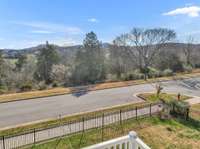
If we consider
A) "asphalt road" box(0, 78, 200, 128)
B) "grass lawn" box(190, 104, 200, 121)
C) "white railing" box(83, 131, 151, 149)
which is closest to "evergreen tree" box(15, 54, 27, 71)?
"asphalt road" box(0, 78, 200, 128)

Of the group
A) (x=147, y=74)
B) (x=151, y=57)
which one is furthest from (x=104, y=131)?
(x=151, y=57)

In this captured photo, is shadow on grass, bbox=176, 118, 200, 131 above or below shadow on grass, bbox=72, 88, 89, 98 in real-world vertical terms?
below

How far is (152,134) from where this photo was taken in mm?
10070

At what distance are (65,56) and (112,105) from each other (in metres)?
18.9

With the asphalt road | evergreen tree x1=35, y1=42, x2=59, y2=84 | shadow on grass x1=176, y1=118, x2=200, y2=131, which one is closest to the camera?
shadow on grass x1=176, y1=118, x2=200, y2=131

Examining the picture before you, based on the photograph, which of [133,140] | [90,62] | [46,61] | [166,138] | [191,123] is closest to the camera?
[133,140]

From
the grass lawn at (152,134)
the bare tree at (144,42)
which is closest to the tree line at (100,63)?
the bare tree at (144,42)

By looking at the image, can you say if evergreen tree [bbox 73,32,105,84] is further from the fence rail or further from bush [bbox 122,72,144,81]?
the fence rail

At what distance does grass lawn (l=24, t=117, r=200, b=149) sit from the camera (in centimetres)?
902

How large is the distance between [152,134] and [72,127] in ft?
13.3

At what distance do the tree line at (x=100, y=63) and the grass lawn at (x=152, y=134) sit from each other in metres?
13.2

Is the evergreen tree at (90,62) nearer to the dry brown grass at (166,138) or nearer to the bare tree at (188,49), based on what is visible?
the dry brown grass at (166,138)

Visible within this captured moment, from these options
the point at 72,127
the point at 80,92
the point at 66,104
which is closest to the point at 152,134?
the point at 72,127

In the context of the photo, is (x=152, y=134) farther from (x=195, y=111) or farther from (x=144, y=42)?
(x=144, y=42)
